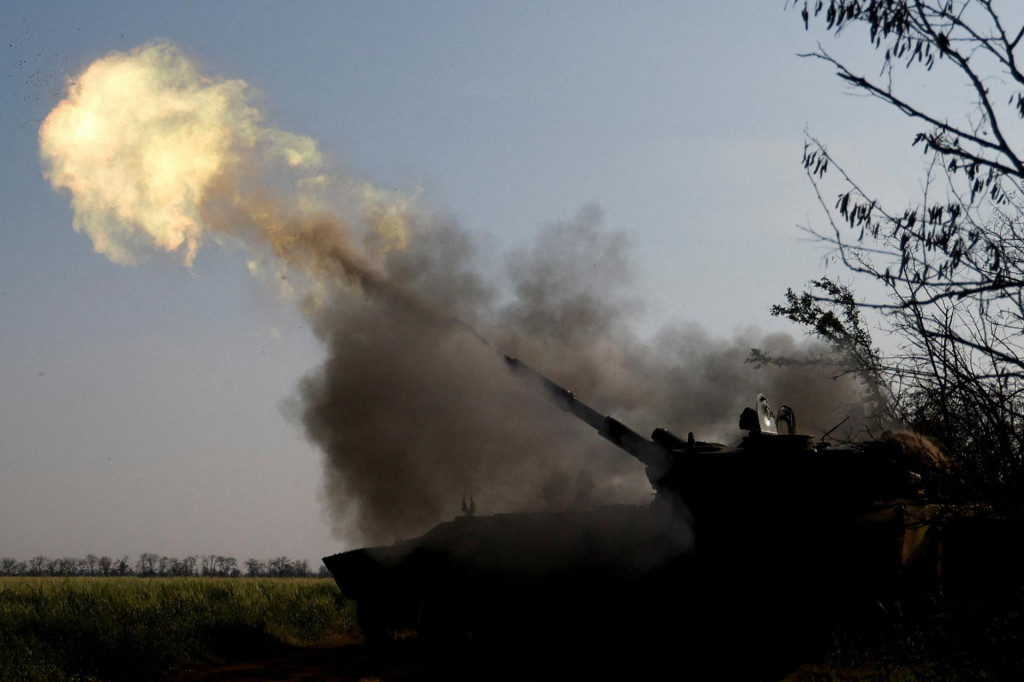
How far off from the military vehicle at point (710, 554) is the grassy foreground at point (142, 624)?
3709mm

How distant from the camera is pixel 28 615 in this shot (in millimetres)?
15078

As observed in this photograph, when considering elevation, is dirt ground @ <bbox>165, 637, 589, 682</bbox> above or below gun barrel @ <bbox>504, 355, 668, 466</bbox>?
below

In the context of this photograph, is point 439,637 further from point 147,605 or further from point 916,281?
point 916,281

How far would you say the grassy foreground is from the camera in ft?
41.3

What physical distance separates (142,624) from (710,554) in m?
8.90

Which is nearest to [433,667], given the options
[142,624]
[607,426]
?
[607,426]

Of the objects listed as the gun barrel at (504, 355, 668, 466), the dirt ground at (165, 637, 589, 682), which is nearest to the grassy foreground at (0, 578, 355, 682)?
the dirt ground at (165, 637, 589, 682)

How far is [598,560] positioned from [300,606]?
8.84 metres

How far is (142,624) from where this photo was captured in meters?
14.8

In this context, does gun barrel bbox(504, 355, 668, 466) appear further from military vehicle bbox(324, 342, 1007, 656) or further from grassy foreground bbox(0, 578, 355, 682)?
grassy foreground bbox(0, 578, 355, 682)

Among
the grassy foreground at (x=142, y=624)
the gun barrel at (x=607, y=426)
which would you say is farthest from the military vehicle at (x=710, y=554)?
the grassy foreground at (x=142, y=624)

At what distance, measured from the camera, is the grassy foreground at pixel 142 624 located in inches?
496

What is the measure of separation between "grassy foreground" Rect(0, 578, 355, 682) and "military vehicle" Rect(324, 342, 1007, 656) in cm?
371

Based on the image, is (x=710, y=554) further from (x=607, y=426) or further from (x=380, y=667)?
(x=380, y=667)
